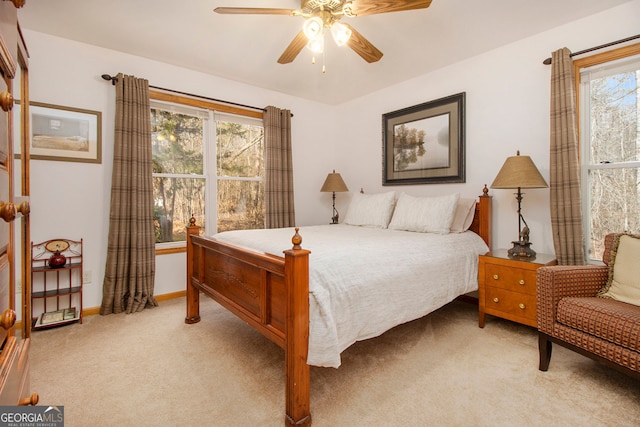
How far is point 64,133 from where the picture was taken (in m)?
2.76

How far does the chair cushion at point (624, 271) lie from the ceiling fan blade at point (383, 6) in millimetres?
1871

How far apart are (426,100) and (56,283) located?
4.12 metres

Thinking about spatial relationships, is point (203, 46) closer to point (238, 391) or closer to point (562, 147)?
point (238, 391)

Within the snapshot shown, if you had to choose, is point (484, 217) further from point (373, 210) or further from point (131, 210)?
point (131, 210)

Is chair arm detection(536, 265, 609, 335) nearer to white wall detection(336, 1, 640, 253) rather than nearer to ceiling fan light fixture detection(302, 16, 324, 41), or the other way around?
white wall detection(336, 1, 640, 253)

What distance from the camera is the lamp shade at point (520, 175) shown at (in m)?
2.36

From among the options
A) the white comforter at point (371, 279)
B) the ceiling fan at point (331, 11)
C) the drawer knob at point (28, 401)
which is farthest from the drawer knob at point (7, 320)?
the ceiling fan at point (331, 11)

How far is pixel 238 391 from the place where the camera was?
1717 millimetres

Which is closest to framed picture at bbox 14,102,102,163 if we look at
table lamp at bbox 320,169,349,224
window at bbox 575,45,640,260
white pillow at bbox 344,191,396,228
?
table lamp at bbox 320,169,349,224

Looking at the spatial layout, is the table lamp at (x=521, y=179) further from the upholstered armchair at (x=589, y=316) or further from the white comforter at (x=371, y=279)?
the upholstered armchair at (x=589, y=316)

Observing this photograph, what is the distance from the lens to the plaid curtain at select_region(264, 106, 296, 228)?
3820mm

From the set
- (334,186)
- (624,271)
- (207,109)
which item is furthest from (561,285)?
(207,109)

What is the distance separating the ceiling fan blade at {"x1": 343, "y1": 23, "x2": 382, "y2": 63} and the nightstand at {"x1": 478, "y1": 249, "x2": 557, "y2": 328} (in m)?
1.83

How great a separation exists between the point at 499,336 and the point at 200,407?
2.17 m
